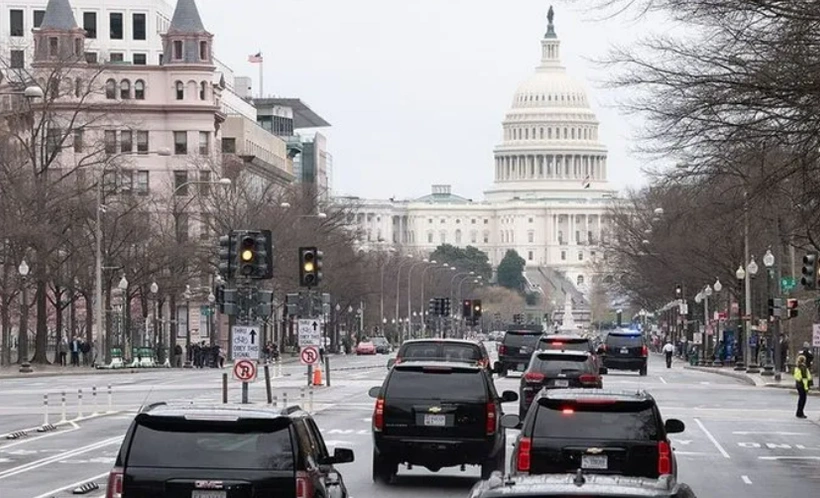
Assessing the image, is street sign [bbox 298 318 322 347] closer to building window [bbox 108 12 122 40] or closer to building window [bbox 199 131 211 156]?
building window [bbox 199 131 211 156]

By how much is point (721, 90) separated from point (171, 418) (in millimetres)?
14753

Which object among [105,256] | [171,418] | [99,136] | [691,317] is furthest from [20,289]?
[171,418]

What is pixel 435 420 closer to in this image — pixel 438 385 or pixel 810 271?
pixel 438 385

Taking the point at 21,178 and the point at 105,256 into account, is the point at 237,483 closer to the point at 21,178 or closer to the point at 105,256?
the point at 21,178

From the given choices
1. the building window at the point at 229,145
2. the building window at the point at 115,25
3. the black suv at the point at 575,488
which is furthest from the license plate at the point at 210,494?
the building window at the point at 115,25

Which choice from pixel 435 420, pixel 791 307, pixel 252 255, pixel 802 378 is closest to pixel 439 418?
pixel 435 420

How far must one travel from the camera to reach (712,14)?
27.9m

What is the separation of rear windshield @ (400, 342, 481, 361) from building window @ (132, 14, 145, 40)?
110 metres

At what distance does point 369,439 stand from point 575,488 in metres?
26.0

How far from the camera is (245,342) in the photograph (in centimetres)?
3897

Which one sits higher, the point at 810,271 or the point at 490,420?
the point at 810,271

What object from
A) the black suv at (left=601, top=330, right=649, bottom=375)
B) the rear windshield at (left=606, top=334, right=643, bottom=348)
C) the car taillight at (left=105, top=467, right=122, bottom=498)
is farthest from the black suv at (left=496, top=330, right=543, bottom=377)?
the car taillight at (left=105, top=467, right=122, bottom=498)

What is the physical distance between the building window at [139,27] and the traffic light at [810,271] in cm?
10346

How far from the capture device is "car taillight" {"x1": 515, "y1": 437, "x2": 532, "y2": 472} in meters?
19.5
